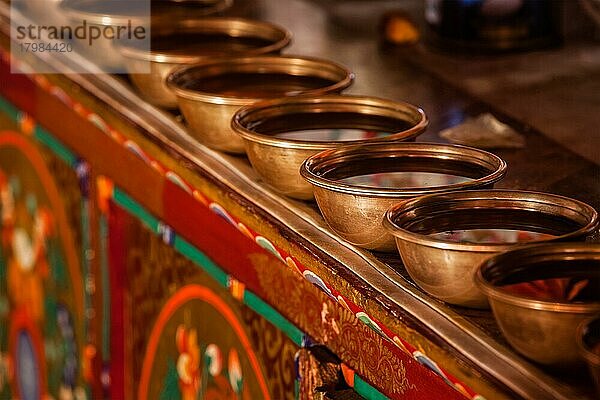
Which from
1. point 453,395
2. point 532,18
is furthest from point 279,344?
point 532,18

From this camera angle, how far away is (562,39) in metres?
2.45

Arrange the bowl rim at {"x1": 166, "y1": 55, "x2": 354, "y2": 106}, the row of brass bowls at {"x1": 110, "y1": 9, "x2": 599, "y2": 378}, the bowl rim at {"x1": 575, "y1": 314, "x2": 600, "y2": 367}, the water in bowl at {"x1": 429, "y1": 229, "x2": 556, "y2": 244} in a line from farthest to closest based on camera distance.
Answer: the bowl rim at {"x1": 166, "y1": 55, "x2": 354, "y2": 106}, the water in bowl at {"x1": 429, "y1": 229, "x2": 556, "y2": 244}, the row of brass bowls at {"x1": 110, "y1": 9, "x2": 599, "y2": 378}, the bowl rim at {"x1": 575, "y1": 314, "x2": 600, "y2": 367}

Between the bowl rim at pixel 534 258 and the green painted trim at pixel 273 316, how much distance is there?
1.60 feet

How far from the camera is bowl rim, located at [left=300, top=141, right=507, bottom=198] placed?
1.38m

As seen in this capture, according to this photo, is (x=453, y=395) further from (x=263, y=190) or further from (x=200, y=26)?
(x=200, y=26)

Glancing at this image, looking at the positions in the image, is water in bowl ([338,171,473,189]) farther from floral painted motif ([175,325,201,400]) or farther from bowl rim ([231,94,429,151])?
floral painted motif ([175,325,201,400])

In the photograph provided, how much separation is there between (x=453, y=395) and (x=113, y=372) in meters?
1.30

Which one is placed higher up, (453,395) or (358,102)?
(358,102)

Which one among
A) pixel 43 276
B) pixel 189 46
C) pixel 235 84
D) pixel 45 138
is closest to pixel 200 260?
pixel 235 84

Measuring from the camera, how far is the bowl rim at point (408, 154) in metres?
1.38

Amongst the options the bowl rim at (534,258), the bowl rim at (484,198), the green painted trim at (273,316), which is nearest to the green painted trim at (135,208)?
the green painted trim at (273,316)

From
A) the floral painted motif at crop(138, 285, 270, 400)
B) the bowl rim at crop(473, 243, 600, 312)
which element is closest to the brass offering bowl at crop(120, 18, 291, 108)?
the floral painted motif at crop(138, 285, 270, 400)

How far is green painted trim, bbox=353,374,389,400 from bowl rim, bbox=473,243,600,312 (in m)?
0.31

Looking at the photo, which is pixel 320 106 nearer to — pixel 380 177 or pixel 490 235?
pixel 380 177
